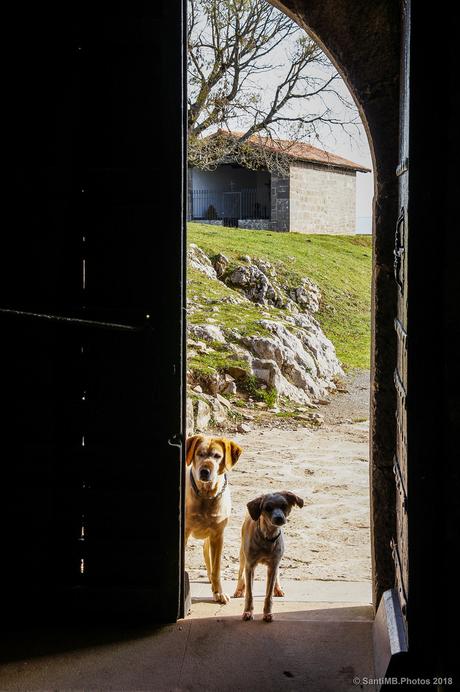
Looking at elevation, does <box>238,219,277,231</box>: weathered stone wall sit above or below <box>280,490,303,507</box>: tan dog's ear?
above

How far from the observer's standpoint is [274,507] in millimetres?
3764

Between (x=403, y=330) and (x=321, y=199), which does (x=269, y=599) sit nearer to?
(x=403, y=330)

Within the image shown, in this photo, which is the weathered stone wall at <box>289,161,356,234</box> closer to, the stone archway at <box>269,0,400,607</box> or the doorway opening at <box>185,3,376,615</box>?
the doorway opening at <box>185,3,376,615</box>

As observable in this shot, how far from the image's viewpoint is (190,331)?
494 inches

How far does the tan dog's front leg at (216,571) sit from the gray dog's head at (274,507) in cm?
39

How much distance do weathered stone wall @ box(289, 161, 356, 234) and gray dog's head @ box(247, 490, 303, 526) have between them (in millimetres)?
24297

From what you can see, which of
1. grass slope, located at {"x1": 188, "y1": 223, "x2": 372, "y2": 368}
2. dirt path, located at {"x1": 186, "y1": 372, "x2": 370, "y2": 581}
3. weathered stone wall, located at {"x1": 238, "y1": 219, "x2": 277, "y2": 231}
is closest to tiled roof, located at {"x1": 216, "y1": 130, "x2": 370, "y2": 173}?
weathered stone wall, located at {"x1": 238, "y1": 219, "x2": 277, "y2": 231}

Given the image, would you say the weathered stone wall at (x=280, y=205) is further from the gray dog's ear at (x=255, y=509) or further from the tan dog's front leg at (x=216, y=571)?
the gray dog's ear at (x=255, y=509)

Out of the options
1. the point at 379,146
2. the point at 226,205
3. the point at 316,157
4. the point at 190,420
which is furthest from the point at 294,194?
the point at 379,146

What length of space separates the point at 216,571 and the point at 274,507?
1.70 feet

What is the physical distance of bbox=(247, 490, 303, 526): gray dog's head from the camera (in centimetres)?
373

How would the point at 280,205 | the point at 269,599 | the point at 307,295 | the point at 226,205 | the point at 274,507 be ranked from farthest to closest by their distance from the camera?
the point at 226,205, the point at 280,205, the point at 307,295, the point at 274,507, the point at 269,599

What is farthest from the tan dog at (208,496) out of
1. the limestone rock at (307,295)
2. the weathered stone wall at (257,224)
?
the weathered stone wall at (257,224)
